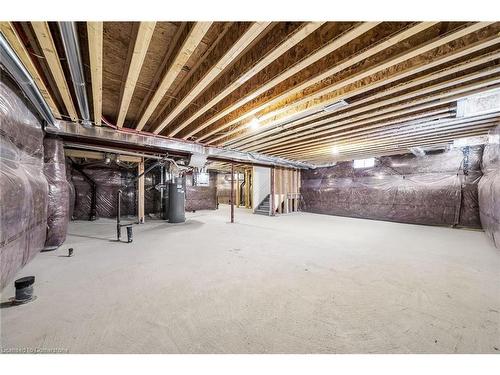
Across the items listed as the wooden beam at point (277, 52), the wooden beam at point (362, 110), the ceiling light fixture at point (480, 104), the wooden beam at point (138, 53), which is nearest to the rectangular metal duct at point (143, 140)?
the wooden beam at point (362, 110)

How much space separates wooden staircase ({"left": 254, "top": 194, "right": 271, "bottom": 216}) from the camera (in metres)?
7.68

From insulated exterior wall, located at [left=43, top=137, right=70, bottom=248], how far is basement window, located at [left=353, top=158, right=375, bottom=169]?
25.5 feet

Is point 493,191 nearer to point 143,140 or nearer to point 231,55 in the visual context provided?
point 231,55

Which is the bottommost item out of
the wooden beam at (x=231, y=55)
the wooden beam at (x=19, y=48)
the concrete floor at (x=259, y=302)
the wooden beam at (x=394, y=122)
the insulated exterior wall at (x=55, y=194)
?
the concrete floor at (x=259, y=302)

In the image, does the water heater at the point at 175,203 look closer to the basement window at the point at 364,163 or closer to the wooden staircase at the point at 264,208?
the wooden staircase at the point at 264,208

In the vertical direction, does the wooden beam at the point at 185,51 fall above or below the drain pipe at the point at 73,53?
above

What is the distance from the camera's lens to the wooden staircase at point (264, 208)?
25.2ft

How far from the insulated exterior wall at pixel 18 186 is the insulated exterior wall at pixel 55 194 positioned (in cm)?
22

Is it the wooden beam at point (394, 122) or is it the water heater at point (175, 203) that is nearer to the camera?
the wooden beam at point (394, 122)

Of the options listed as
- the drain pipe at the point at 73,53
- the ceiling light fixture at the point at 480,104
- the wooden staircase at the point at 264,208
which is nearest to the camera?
the drain pipe at the point at 73,53

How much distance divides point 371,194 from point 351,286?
18.5ft

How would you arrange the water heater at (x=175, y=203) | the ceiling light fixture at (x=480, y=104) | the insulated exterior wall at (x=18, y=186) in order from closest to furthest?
the insulated exterior wall at (x=18, y=186) → the ceiling light fixture at (x=480, y=104) → the water heater at (x=175, y=203)

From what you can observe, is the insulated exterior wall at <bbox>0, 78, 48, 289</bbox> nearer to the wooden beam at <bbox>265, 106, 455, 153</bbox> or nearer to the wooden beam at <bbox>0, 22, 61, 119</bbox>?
the wooden beam at <bbox>0, 22, 61, 119</bbox>

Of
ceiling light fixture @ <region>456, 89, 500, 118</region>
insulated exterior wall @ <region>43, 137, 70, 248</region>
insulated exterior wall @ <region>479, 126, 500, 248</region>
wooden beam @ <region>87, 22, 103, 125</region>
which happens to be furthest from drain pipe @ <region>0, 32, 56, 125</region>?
insulated exterior wall @ <region>479, 126, 500, 248</region>
